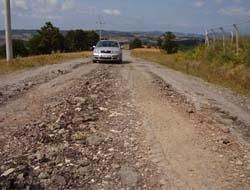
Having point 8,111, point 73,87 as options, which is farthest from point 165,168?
point 73,87

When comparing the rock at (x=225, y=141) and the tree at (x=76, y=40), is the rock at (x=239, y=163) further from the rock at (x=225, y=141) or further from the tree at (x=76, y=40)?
the tree at (x=76, y=40)

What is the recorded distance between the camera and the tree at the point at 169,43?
66.1m

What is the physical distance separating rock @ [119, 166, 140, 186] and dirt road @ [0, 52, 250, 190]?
12 mm

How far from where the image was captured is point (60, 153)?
710 cm

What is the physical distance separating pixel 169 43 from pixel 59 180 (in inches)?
2451

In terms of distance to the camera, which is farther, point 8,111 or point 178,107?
point 178,107

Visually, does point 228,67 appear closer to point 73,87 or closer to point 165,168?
point 73,87

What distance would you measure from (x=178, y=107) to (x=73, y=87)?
13.7ft

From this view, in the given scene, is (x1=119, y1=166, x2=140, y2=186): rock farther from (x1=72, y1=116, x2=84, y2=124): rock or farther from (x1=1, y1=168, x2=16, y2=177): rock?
(x1=72, y1=116, x2=84, y2=124): rock

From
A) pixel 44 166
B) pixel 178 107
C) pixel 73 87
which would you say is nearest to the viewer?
pixel 44 166

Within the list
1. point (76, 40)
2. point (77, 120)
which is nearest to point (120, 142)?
point (77, 120)

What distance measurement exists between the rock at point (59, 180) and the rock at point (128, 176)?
72 centimetres

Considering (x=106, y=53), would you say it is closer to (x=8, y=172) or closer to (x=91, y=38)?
(x=8, y=172)

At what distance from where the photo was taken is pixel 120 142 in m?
7.83
